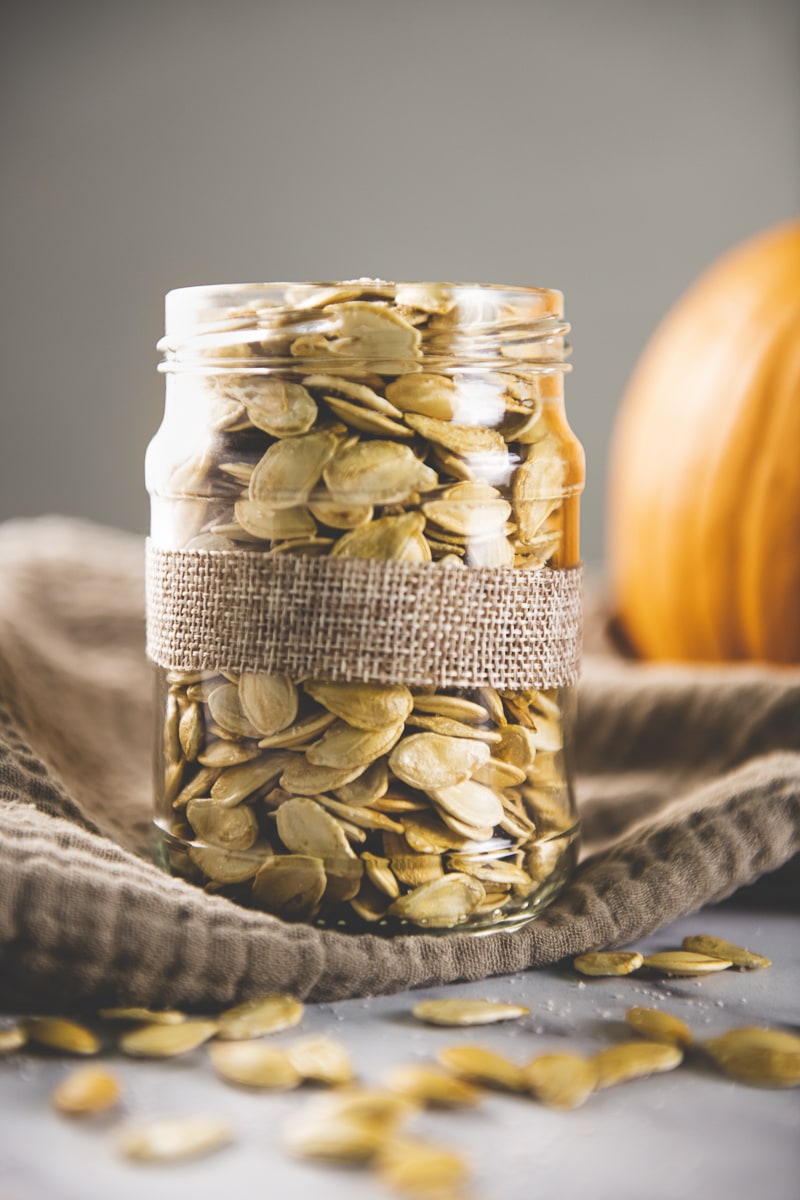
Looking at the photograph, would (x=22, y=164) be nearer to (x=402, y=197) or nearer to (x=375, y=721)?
(x=402, y=197)

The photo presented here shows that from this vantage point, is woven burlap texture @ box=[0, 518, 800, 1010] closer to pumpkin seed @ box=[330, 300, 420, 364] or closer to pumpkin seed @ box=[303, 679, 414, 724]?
pumpkin seed @ box=[303, 679, 414, 724]

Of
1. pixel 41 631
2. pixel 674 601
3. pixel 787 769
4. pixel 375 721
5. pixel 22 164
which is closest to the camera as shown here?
pixel 375 721

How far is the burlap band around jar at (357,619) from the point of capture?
0.64m

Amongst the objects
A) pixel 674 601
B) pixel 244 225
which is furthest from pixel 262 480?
pixel 244 225

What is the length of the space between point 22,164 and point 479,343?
1.35 m

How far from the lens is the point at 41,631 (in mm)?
1075

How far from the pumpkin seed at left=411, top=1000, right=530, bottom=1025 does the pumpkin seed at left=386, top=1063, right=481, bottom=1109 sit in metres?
0.07

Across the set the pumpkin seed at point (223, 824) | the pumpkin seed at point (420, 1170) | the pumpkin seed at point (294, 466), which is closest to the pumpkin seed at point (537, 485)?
the pumpkin seed at point (294, 466)

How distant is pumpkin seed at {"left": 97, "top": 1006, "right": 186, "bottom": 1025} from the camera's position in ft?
1.92

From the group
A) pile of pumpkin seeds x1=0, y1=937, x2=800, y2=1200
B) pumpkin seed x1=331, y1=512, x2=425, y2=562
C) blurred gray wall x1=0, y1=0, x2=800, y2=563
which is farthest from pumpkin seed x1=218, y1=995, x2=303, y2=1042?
blurred gray wall x1=0, y1=0, x2=800, y2=563

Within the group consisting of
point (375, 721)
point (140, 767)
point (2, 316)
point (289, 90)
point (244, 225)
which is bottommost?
point (140, 767)

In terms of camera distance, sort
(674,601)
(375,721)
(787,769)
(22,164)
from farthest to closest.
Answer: (22,164), (674,601), (787,769), (375,721)

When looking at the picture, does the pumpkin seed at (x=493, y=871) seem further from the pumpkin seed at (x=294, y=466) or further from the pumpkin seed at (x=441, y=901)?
the pumpkin seed at (x=294, y=466)

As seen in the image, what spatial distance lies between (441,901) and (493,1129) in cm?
15
